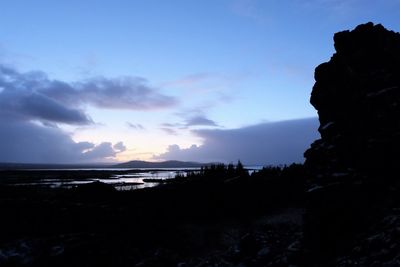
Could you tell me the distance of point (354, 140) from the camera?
12.4 m

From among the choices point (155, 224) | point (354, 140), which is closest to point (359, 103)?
point (354, 140)

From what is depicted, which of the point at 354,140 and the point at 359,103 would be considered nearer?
the point at 354,140

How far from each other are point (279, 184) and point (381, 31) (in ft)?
48.3

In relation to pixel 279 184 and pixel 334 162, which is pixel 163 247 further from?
pixel 279 184

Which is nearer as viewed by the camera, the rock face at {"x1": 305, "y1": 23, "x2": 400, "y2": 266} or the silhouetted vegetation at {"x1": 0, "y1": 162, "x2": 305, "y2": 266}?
the rock face at {"x1": 305, "y1": 23, "x2": 400, "y2": 266}

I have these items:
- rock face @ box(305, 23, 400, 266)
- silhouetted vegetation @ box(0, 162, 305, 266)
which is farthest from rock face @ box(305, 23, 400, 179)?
silhouetted vegetation @ box(0, 162, 305, 266)

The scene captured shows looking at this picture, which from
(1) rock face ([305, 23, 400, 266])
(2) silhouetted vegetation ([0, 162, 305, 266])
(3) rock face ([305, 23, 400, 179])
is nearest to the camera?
(1) rock face ([305, 23, 400, 266])

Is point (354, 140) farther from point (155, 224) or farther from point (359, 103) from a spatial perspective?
point (155, 224)

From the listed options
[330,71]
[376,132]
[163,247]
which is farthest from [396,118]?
[163,247]

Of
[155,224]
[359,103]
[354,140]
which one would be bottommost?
[155,224]

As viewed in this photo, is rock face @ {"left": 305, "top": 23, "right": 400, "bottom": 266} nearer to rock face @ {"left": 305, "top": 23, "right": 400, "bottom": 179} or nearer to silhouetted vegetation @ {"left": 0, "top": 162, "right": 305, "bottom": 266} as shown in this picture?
rock face @ {"left": 305, "top": 23, "right": 400, "bottom": 179}

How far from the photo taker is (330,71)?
13891 mm

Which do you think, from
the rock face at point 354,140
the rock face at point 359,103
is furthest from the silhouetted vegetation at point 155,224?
the rock face at point 359,103

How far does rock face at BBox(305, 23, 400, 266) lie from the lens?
1152 cm
